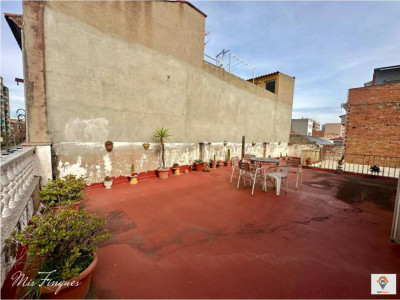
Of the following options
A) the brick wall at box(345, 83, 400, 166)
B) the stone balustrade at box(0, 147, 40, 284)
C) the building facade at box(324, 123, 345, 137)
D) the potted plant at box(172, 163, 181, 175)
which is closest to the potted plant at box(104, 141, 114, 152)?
the potted plant at box(172, 163, 181, 175)

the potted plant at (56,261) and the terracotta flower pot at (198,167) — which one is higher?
the potted plant at (56,261)

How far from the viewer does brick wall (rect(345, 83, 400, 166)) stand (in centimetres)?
943

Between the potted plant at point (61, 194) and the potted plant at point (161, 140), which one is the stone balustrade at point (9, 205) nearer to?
the potted plant at point (61, 194)

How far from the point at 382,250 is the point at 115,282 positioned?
364 centimetres

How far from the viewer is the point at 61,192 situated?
Answer: 2928mm

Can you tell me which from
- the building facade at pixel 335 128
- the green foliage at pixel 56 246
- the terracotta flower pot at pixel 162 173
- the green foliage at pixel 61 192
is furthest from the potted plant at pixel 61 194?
the building facade at pixel 335 128

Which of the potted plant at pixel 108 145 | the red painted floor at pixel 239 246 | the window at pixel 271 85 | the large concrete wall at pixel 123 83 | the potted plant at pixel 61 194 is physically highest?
the window at pixel 271 85

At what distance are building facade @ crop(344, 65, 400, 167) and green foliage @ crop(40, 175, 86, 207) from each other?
13167 mm

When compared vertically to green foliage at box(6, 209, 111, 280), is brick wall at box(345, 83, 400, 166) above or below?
above

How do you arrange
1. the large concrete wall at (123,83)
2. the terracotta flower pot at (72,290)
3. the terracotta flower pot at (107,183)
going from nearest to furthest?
the terracotta flower pot at (72,290), the large concrete wall at (123,83), the terracotta flower pot at (107,183)

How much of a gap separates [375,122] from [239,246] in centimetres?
1294

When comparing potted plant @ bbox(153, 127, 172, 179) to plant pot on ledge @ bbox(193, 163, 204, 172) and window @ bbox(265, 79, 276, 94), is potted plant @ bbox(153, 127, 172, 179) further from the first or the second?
window @ bbox(265, 79, 276, 94)

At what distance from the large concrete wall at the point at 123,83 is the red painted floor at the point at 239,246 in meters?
1.53

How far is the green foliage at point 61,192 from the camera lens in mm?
2859
